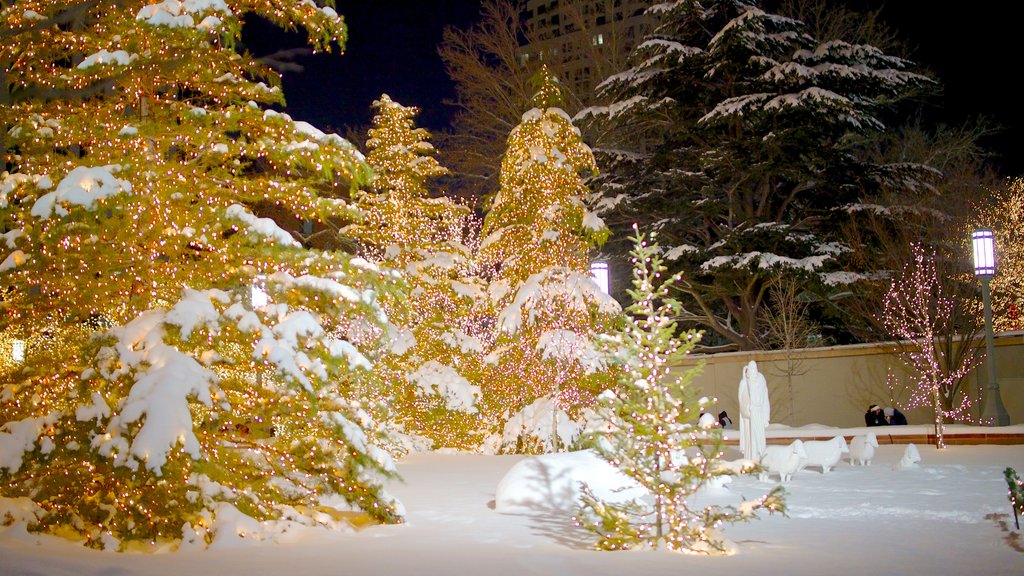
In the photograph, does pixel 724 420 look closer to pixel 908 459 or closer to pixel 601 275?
pixel 601 275

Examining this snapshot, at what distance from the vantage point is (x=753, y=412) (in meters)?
15.2

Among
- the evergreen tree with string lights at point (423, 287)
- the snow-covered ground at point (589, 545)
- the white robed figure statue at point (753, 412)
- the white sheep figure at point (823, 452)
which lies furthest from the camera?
the evergreen tree with string lights at point (423, 287)

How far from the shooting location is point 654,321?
29.5ft

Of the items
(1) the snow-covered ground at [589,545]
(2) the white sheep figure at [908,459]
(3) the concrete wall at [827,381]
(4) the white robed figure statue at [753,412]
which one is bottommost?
(1) the snow-covered ground at [589,545]

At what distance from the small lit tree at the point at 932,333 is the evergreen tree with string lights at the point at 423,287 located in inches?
415

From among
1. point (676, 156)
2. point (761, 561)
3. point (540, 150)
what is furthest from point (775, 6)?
point (761, 561)

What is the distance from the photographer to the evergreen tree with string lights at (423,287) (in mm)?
22094

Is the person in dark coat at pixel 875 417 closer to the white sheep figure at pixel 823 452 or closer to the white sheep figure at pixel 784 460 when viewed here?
the white sheep figure at pixel 823 452

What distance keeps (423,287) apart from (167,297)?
12.5m

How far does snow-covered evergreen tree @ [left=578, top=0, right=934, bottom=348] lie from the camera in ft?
88.3

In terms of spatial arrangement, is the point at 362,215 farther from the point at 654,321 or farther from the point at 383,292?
the point at 654,321

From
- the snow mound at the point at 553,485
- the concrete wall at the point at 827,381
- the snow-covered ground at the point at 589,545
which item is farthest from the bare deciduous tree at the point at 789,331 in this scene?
the snow mound at the point at 553,485

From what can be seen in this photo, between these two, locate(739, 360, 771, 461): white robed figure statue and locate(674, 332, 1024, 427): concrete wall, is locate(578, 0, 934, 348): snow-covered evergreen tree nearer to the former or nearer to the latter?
locate(674, 332, 1024, 427): concrete wall

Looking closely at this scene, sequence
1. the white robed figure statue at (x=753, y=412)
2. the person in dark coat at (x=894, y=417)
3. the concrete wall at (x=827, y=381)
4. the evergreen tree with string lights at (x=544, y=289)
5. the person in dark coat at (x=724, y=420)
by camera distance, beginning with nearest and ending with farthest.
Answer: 1. the white robed figure statue at (x=753, y=412)
2. the evergreen tree with string lights at (x=544, y=289)
3. the person in dark coat at (x=894, y=417)
4. the concrete wall at (x=827, y=381)
5. the person in dark coat at (x=724, y=420)
